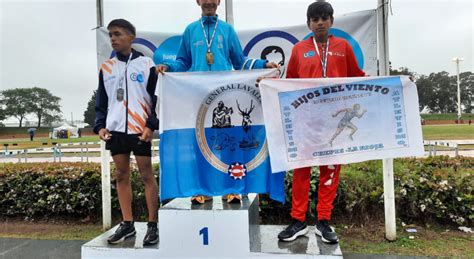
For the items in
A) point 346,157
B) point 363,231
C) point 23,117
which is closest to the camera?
point 346,157

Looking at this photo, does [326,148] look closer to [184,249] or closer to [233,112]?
[233,112]

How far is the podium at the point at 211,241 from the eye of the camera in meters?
2.83

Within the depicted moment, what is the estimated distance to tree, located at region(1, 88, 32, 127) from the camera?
83.0 meters

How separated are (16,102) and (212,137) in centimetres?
9571

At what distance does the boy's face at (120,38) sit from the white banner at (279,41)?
1.49 metres

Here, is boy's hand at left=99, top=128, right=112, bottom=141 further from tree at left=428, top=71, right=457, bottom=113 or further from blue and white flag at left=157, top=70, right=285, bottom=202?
tree at left=428, top=71, right=457, bottom=113

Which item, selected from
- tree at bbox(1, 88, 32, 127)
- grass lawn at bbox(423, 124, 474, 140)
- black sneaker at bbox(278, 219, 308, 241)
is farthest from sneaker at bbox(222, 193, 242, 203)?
tree at bbox(1, 88, 32, 127)

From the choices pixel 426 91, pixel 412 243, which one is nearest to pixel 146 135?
pixel 412 243

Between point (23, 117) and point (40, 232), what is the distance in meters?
93.5

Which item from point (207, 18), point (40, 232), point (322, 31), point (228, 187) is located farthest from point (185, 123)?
point (40, 232)

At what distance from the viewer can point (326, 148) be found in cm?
290

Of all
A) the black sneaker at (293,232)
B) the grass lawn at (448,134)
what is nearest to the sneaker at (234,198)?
the black sneaker at (293,232)

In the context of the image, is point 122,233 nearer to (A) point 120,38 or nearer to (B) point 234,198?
(B) point 234,198

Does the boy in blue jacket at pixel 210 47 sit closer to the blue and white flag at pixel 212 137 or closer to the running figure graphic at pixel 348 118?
the blue and white flag at pixel 212 137
